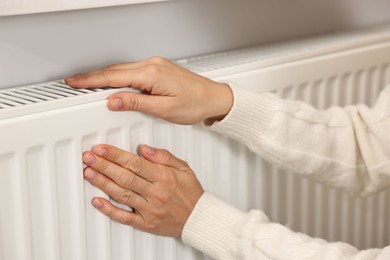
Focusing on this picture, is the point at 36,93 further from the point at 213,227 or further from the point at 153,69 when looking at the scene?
the point at 213,227

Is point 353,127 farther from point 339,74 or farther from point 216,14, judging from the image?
point 216,14

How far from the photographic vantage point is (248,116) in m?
1.02

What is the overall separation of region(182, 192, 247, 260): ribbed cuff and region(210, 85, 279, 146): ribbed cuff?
0.10 metres

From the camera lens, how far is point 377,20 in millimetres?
1474

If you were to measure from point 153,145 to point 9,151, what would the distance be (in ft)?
0.73

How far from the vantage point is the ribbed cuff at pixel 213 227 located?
100cm

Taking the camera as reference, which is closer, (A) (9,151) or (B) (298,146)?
(A) (9,151)

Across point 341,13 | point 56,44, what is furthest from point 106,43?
point 341,13

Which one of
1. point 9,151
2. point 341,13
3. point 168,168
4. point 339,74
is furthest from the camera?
point 341,13

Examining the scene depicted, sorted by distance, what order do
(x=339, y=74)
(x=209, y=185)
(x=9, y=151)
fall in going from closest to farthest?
(x=9, y=151) → (x=209, y=185) → (x=339, y=74)

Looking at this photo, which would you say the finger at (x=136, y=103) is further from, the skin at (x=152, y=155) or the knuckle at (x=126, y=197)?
the knuckle at (x=126, y=197)

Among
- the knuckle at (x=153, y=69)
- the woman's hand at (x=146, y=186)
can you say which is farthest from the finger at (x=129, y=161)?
the knuckle at (x=153, y=69)

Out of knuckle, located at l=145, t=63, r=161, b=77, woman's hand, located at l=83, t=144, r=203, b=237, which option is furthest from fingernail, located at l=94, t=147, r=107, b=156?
knuckle, located at l=145, t=63, r=161, b=77

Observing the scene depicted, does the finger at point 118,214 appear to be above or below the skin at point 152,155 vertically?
below
